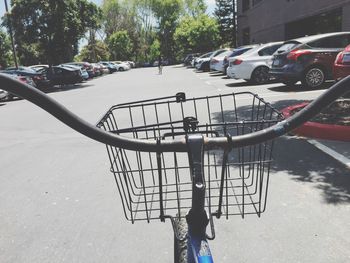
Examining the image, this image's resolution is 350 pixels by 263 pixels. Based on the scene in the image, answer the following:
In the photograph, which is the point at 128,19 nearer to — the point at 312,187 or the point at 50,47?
the point at 50,47

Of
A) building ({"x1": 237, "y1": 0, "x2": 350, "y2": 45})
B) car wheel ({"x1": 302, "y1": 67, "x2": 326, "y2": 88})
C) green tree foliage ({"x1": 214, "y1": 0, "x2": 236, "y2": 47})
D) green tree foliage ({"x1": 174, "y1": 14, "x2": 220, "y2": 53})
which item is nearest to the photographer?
car wheel ({"x1": 302, "y1": 67, "x2": 326, "y2": 88})

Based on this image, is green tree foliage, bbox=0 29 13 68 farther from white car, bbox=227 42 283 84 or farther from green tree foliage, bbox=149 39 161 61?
white car, bbox=227 42 283 84

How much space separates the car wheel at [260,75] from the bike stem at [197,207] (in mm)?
14497

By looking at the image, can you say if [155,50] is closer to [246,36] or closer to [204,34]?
[204,34]

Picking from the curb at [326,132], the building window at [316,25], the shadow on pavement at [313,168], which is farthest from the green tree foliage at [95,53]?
the shadow on pavement at [313,168]

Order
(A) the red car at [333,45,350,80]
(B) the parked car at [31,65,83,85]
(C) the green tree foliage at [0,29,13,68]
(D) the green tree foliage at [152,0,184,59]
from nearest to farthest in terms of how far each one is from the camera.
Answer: (A) the red car at [333,45,350,80], (B) the parked car at [31,65,83,85], (C) the green tree foliage at [0,29,13,68], (D) the green tree foliage at [152,0,184,59]

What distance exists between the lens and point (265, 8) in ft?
107

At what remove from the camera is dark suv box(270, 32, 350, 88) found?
11.9 metres

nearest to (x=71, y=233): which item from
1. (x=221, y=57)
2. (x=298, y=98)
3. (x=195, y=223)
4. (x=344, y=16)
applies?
(x=195, y=223)

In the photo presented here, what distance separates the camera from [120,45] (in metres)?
73.4

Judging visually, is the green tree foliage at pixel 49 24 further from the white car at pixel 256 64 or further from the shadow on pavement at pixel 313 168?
the shadow on pavement at pixel 313 168

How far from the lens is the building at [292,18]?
20281 millimetres

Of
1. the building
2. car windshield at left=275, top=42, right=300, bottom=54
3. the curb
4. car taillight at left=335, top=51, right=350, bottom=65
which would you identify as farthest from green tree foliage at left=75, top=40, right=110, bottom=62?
the curb

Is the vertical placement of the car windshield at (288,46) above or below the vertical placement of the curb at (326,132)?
above
